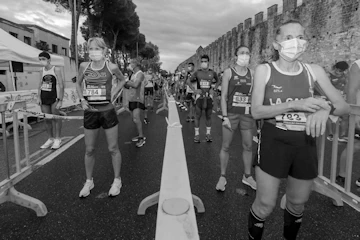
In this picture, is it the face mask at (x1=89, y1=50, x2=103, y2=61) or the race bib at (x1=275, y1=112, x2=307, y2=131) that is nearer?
the race bib at (x1=275, y1=112, x2=307, y2=131)

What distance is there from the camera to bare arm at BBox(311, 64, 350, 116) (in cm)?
183

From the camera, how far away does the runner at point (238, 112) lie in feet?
11.9

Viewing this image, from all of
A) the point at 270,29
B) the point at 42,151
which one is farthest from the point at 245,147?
the point at 270,29

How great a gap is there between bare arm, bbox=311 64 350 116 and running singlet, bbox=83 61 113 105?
8.10ft

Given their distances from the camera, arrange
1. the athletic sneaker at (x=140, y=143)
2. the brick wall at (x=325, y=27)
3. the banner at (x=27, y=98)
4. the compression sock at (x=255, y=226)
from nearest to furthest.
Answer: the compression sock at (x=255, y=226) → the athletic sneaker at (x=140, y=143) → the banner at (x=27, y=98) → the brick wall at (x=325, y=27)

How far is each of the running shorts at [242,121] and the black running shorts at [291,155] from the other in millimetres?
1719

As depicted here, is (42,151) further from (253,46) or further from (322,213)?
(253,46)

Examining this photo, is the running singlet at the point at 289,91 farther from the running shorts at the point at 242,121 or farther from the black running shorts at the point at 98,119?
the black running shorts at the point at 98,119

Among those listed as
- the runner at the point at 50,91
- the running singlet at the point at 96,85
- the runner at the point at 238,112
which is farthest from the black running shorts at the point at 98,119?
the runner at the point at 50,91

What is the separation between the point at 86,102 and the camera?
3.38 meters

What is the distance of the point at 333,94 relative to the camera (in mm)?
1865

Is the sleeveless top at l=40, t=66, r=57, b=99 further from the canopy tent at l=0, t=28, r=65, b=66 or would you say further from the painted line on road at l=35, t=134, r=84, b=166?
the canopy tent at l=0, t=28, r=65, b=66

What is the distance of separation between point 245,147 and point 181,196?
1.84 m

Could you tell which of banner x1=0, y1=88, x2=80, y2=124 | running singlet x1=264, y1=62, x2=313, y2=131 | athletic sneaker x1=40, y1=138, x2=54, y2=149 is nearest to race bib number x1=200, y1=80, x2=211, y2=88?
athletic sneaker x1=40, y1=138, x2=54, y2=149
